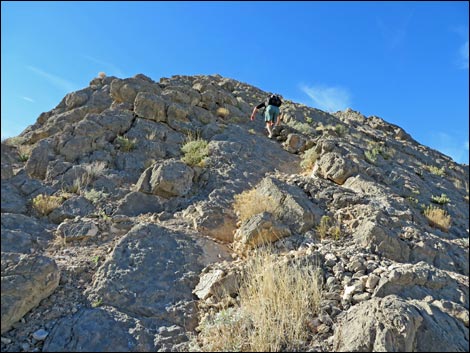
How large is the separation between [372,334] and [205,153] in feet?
21.0

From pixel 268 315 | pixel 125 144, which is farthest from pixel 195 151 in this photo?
pixel 268 315

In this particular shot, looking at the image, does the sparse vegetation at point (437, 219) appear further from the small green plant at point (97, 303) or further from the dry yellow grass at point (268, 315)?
the small green plant at point (97, 303)

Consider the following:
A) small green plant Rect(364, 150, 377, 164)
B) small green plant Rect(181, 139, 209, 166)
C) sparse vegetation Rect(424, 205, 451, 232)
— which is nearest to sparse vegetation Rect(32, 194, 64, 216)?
small green plant Rect(181, 139, 209, 166)

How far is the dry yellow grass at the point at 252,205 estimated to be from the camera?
674 cm

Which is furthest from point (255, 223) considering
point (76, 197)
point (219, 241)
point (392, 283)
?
point (76, 197)

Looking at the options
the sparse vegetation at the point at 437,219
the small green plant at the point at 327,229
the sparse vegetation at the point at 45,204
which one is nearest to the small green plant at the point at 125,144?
the sparse vegetation at the point at 45,204

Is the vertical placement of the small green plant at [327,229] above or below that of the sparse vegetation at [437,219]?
below

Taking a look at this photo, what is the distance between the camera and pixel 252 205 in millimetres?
6797

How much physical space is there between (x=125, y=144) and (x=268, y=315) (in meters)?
6.78

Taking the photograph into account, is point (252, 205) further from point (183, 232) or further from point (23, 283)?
point (23, 283)

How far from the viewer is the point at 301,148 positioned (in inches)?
450

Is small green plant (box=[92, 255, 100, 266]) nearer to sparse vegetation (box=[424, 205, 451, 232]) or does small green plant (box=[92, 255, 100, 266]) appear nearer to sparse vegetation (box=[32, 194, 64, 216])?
sparse vegetation (box=[32, 194, 64, 216])

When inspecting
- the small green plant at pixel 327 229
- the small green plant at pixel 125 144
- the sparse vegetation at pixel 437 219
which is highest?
the small green plant at pixel 125 144

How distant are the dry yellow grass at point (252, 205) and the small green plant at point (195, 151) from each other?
1.91 meters
